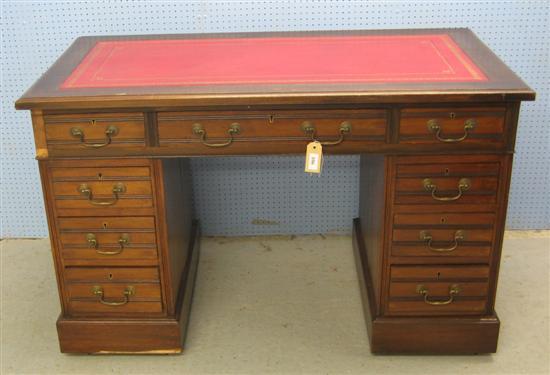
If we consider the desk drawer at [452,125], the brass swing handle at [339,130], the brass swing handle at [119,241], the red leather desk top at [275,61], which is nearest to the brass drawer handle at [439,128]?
the desk drawer at [452,125]

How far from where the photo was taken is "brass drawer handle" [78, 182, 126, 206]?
91.9 inches

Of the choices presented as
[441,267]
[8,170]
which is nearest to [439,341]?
[441,267]

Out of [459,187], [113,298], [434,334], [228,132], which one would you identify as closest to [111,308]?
[113,298]

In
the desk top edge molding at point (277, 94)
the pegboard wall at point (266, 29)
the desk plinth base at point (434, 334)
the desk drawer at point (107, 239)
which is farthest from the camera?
the pegboard wall at point (266, 29)

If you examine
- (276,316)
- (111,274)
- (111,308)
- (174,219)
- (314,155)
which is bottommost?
(276,316)

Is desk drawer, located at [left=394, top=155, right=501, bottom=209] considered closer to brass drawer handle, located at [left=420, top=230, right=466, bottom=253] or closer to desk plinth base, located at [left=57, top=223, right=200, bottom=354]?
brass drawer handle, located at [left=420, top=230, right=466, bottom=253]

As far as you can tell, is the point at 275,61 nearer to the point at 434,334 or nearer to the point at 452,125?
the point at 452,125

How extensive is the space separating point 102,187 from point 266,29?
104 centimetres

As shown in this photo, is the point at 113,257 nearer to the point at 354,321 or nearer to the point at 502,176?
the point at 354,321

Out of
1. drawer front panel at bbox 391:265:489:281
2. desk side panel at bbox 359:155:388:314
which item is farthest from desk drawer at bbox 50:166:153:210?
drawer front panel at bbox 391:265:489:281

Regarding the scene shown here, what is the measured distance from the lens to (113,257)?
8.02 feet

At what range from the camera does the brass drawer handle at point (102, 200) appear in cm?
233

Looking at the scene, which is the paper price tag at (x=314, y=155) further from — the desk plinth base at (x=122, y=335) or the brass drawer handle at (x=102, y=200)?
the desk plinth base at (x=122, y=335)

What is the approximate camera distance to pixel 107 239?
242 cm
